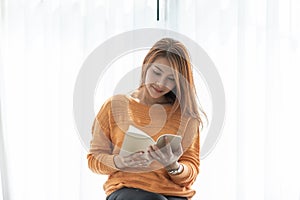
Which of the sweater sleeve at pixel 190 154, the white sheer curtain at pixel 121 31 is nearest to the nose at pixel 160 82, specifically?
the sweater sleeve at pixel 190 154

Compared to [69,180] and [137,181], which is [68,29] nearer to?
[69,180]

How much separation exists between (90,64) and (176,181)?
0.56 m

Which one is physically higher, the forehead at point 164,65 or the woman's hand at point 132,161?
the forehead at point 164,65

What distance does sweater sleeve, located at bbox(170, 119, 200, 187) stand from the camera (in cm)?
170

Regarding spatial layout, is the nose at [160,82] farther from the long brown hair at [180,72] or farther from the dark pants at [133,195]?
the dark pants at [133,195]

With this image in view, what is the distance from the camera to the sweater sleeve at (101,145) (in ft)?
5.56

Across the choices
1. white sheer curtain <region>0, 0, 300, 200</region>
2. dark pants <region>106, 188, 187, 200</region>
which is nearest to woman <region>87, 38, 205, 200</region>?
dark pants <region>106, 188, 187, 200</region>

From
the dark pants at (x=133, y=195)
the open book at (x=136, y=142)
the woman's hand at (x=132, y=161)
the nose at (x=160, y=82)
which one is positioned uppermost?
the nose at (x=160, y=82)

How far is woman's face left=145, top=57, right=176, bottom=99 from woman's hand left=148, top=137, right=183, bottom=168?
0.22 meters

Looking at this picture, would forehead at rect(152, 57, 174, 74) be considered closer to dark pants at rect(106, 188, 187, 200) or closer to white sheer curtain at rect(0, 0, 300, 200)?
dark pants at rect(106, 188, 187, 200)

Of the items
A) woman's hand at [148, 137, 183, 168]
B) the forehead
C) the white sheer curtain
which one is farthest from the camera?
the white sheer curtain

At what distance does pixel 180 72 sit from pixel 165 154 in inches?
11.5

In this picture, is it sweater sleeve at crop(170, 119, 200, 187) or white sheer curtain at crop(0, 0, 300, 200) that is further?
white sheer curtain at crop(0, 0, 300, 200)

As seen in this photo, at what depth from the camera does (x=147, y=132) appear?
171 cm
